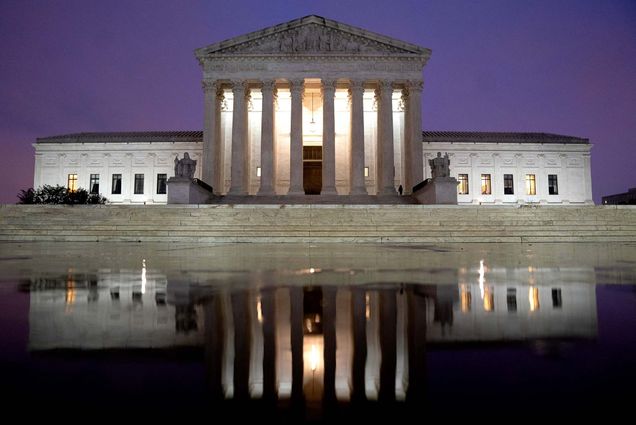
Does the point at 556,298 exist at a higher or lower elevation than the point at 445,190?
lower

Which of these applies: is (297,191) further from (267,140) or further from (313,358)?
(313,358)

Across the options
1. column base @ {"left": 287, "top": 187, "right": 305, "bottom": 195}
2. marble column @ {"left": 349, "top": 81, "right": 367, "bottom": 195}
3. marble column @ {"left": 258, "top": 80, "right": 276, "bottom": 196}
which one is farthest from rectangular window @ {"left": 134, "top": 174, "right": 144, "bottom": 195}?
marble column @ {"left": 349, "top": 81, "right": 367, "bottom": 195}

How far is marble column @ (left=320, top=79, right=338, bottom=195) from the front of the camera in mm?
32531

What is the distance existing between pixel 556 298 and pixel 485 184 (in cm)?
4593

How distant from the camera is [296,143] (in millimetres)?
33094

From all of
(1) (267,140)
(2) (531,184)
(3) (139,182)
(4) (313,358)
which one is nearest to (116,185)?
(3) (139,182)

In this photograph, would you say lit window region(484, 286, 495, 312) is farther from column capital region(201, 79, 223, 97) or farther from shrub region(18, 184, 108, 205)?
column capital region(201, 79, 223, 97)

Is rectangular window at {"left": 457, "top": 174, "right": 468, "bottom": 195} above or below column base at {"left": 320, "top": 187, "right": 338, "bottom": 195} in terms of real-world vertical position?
above

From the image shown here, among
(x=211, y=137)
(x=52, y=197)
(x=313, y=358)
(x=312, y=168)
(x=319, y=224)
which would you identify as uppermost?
(x=211, y=137)

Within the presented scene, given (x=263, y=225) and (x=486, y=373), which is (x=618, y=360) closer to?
(x=486, y=373)

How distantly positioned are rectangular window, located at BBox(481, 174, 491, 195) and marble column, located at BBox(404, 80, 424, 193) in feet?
52.4

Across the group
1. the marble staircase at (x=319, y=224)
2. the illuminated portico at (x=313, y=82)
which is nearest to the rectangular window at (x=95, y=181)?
the illuminated portico at (x=313, y=82)

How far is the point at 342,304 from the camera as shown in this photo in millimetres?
3162

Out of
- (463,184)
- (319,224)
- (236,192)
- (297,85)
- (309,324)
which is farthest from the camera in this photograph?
(463,184)
